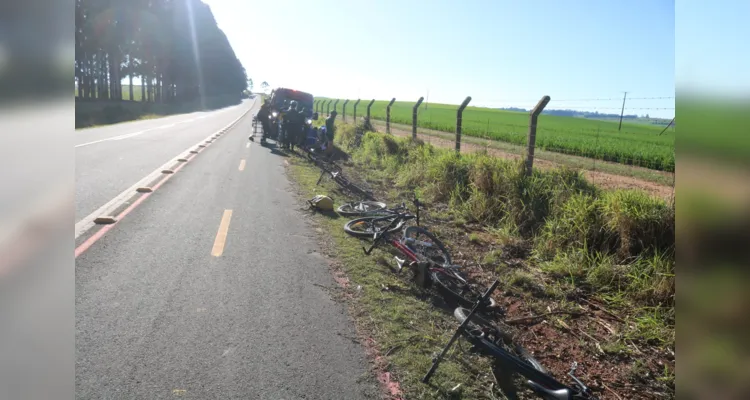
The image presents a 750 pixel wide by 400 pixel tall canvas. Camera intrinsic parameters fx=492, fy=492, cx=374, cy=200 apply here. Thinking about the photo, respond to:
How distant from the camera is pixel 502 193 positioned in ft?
27.7

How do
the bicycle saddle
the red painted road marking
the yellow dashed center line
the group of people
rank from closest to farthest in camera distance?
the bicycle saddle, the red painted road marking, the yellow dashed center line, the group of people

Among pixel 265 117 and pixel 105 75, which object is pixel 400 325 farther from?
pixel 105 75

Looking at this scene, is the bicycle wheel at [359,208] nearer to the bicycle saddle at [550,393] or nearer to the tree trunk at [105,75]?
the bicycle saddle at [550,393]

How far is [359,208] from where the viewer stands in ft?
28.3

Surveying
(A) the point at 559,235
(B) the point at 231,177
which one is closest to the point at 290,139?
(B) the point at 231,177

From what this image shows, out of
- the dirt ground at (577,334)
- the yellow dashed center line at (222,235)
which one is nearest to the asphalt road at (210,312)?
the yellow dashed center line at (222,235)

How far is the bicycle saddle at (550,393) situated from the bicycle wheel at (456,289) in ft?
4.83

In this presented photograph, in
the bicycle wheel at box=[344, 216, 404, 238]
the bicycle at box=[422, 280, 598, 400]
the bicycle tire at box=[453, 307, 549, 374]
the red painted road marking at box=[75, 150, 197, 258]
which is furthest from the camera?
the bicycle wheel at box=[344, 216, 404, 238]

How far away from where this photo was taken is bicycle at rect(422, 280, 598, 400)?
339 centimetres

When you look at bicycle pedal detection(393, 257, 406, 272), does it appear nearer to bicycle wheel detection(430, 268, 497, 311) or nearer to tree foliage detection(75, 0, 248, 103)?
bicycle wheel detection(430, 268, 497, 311)

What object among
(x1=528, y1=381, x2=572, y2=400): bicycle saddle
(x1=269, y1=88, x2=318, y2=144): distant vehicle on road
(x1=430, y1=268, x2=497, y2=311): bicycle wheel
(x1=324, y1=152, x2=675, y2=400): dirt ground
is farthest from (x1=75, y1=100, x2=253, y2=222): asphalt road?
(x1=528, y1=381, x2=572, y2=400): bicycle saddle

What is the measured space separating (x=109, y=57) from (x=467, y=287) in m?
55.6

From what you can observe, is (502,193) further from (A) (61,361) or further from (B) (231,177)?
(A) (61,361)

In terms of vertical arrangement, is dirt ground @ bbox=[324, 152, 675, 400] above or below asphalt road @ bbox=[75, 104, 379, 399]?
below
